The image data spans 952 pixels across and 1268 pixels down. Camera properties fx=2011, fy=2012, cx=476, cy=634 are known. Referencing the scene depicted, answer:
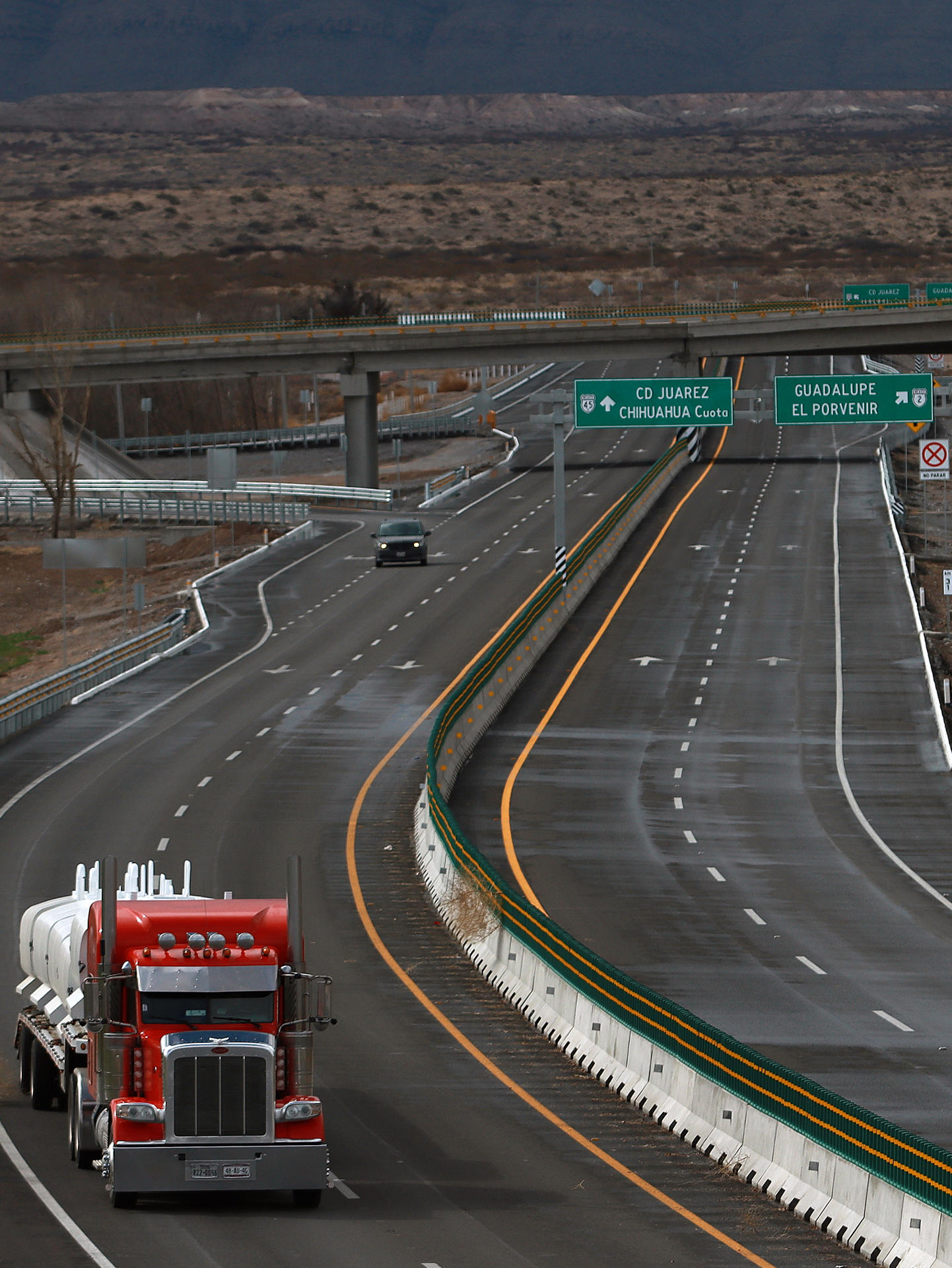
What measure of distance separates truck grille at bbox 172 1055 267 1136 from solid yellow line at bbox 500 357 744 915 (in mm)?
16431

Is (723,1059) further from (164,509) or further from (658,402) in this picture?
(164,509)

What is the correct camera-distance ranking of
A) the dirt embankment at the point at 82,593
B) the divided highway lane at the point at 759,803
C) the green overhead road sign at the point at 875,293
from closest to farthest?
the divided highway lane at the point at 759,803 → the dirt embankment at the point at 82,593 → the green overhead road sign at the point at 875,293

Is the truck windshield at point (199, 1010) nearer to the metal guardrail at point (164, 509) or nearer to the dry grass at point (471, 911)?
the dry grass at point (471, 911)

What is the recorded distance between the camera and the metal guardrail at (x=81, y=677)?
53.1 metres

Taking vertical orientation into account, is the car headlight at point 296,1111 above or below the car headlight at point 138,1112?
below

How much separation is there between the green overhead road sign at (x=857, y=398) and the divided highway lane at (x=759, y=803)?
6.02 metres

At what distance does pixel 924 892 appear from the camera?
3638cm

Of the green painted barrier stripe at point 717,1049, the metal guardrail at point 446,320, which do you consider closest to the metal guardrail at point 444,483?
the metal guardrail at point 446,320

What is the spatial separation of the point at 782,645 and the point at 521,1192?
149ft

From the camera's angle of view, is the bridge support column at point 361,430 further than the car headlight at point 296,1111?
Yes

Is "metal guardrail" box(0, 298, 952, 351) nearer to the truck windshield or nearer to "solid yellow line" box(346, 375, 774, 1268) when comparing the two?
"solid yellow line" box(346, 375, 774, 1268)

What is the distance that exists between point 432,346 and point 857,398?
35.9 m

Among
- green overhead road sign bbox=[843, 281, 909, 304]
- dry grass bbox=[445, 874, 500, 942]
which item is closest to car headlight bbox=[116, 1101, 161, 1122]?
dry grass bbox=[445, 874, 500, 942]

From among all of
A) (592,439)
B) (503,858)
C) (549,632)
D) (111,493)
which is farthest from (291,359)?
(503,858)
